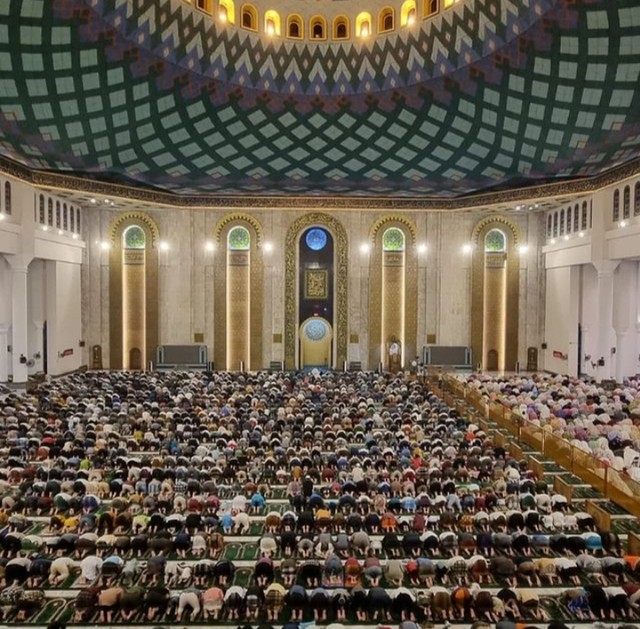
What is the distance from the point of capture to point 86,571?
22.8ft

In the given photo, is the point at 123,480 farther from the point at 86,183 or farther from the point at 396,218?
the point at 396,218

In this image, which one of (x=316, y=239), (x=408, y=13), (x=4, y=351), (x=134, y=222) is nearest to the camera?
(x=408, y=13)

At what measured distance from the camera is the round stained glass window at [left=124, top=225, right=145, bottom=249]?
25.1 m

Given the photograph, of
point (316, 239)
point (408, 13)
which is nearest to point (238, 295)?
point (316, 239)

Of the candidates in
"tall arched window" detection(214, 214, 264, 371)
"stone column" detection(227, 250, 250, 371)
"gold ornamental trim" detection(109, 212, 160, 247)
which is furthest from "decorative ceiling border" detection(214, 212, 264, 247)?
"gold ornamental trim" detection(109, 212, 160, 247)

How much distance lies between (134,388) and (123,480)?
8.54 meters

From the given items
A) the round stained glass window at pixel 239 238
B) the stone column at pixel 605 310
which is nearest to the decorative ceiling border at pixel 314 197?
the round stained glass window at pixel 239 238

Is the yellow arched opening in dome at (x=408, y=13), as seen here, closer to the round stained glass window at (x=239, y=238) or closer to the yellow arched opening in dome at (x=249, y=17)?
the yellow arched opening in dome at (x=249, y=17)

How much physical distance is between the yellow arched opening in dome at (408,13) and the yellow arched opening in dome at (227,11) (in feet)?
18.3

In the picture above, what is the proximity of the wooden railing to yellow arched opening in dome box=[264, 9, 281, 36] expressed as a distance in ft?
44.7

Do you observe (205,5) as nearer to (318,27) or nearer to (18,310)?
(318,27)

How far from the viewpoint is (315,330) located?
2609 centimetres

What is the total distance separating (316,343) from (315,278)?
2947 millimetres

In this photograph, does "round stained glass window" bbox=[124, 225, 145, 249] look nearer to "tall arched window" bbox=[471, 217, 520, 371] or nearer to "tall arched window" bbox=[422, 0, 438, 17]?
"tall arched window" bbox=[422, 0, 438, 17]
